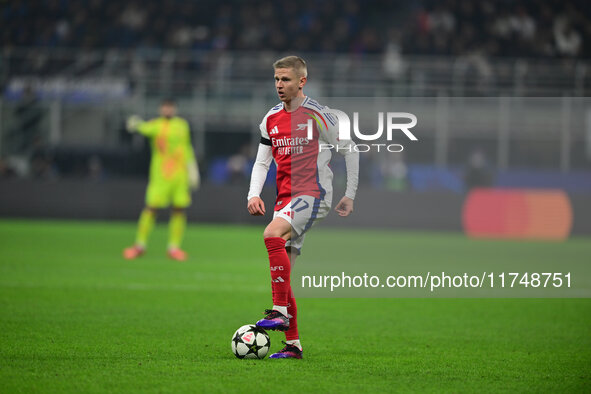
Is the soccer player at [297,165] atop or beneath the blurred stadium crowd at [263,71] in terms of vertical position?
beneath

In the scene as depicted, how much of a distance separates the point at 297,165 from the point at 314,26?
69.0 feet

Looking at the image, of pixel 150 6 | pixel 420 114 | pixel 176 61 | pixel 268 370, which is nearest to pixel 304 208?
pixel 268 370

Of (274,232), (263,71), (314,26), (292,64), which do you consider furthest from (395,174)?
(274,232)

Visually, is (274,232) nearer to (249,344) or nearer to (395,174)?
(249,344)

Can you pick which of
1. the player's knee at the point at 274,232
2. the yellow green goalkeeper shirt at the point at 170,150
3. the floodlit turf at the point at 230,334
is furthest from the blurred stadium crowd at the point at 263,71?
the player's knee at the point at 274,232

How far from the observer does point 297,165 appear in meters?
5.80

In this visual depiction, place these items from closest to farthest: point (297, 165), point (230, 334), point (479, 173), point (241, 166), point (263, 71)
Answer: point (297, 165)
point (230, 334)
point (479, 173)
point (241, 166)
point (263, 71)

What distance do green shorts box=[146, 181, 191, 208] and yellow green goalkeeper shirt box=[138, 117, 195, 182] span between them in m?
0.07

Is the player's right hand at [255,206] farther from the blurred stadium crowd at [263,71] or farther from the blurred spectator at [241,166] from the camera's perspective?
the blurred spectator at [241,166]

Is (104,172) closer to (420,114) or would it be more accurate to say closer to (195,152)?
(195,152)

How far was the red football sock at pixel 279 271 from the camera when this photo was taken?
5578 millimetres

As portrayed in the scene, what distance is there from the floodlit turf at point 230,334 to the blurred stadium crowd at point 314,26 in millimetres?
14709

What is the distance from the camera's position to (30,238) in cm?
Answer: 1550

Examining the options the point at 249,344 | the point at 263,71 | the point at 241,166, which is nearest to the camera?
the point at 249,344
